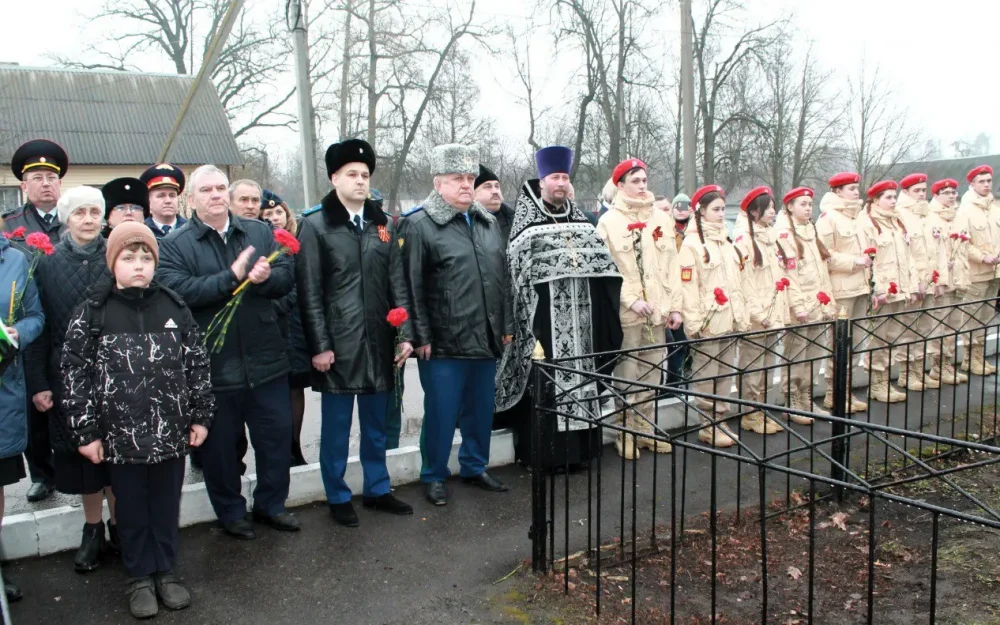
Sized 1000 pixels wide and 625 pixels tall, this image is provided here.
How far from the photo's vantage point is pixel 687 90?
12.5 metres

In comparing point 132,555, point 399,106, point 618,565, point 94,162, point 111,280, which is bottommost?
point 618,565

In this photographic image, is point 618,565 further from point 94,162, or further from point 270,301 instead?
point 94,162

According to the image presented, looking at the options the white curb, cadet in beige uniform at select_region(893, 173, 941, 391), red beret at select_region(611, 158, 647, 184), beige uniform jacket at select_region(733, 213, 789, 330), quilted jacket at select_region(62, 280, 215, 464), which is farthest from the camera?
cadet in beige uniform at select_region(893, 173, 941, 391)

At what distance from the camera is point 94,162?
22.0m

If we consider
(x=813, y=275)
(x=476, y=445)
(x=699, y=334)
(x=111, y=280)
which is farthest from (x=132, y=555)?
(x=813, y=275)

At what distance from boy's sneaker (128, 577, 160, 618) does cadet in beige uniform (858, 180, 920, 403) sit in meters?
6.80

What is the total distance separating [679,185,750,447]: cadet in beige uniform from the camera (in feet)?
20.1

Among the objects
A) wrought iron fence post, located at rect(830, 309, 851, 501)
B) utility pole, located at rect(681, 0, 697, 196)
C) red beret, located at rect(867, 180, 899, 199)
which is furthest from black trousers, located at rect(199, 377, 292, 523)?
utility pole, located at rect(681, 0, 697, 196)

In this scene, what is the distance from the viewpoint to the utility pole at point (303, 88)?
7973 millimetres

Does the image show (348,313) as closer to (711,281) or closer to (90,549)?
(90,549)

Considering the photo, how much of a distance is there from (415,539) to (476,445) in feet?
3.37

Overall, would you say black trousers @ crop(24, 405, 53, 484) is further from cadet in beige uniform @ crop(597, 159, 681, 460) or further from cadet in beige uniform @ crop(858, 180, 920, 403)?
cadet in beige uniform @ crop(858, 180, 920, 403)

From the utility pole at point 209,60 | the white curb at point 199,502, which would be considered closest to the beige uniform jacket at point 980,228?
the white curb at point 199,502

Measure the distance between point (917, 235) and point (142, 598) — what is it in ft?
26.9
